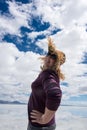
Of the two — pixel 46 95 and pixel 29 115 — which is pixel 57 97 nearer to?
pixel 46 95

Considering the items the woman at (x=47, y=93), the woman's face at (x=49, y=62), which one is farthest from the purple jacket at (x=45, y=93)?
the woman's face at (x=49, y=62)

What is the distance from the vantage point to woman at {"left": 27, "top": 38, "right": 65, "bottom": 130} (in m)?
5.12

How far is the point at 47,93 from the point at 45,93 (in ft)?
0.93

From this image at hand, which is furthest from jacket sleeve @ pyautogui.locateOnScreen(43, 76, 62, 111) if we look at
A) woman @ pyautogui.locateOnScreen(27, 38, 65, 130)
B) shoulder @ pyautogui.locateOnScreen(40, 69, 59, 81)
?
shoulder @ pyautogui.locateOnScreen(40, 69, 59, 81)

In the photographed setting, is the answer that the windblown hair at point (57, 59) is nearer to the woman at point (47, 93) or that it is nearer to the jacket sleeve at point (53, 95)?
the woman at point (47, 93)

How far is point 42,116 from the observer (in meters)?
5.28

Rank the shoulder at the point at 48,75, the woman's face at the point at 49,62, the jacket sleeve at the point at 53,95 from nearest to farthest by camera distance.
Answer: the jacket sleeve at the point at 53,95 < the shoulder at the point at 48,75 < the woman's face at the point at 49,62

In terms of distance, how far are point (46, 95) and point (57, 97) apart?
0.18 m

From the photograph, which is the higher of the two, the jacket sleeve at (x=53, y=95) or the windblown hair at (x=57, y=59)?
the windblown hair at (x=57, y=59)

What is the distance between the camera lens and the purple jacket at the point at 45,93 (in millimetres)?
5090

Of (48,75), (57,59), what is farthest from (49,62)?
(48,75)

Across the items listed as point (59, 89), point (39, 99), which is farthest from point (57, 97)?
point (39, 99)

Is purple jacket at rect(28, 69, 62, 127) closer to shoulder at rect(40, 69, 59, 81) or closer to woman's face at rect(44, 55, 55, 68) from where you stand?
shoulder at rect(40, 69, 59, 81)

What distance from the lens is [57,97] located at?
5.08 m
